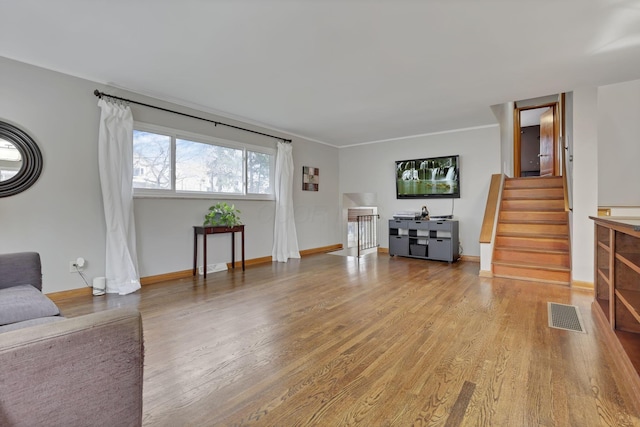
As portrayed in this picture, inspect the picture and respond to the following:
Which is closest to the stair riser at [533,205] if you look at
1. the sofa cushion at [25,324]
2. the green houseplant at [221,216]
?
the green houseplant at [221,216]

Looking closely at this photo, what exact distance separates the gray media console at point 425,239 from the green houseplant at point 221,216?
3040 millimetres

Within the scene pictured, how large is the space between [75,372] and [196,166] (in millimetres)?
4055

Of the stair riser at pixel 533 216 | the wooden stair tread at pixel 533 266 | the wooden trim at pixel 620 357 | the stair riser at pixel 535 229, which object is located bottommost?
the wooden trim at pixel 620 357

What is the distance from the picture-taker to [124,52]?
284cm

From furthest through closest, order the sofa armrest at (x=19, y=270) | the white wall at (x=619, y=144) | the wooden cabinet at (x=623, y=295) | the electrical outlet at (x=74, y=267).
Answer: the white wall at (x=619, y=144) < the electrical outlet at (x=74, y=267) < the sofa armrest at (x=19, y=270) < the wooden cabinet at (x=623, y=295)

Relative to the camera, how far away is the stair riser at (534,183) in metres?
5.55

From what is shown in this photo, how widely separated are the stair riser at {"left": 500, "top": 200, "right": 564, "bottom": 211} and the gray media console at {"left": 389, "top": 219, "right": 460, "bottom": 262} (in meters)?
0.91

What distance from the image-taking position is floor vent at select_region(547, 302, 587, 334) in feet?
8.34

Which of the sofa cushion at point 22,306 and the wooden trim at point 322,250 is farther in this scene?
the wooden trim at point 322,250

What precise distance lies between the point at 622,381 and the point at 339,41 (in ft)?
9.84

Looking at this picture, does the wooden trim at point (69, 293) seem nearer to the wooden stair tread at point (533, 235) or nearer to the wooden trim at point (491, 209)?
the wooden trim at point (491, 209)

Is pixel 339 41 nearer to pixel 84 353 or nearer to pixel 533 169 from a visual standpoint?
pixel 84 353

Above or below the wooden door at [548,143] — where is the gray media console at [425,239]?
below

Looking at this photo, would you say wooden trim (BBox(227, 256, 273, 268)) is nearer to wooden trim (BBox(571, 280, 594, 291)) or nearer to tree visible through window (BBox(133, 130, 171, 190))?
tree visible through window (BBox(133, 130, 171, 190))
